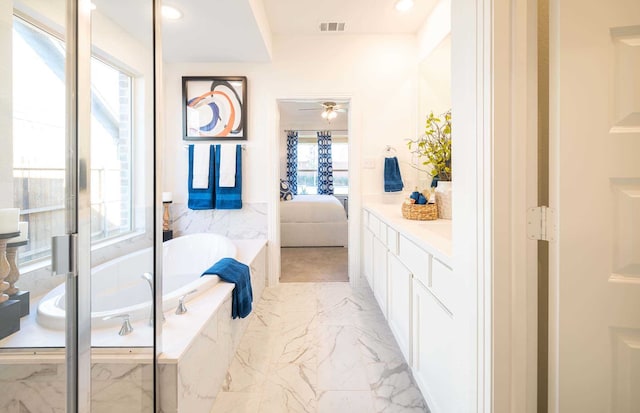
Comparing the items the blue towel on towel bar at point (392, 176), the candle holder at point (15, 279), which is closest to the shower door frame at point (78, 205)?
the candle holder at point (15, 279)

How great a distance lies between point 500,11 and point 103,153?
1332mm

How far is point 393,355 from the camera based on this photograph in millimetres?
1928

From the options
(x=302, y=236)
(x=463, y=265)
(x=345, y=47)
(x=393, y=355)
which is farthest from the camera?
(x=302, y=236)

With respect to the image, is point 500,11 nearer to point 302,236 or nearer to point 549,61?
point 549,61

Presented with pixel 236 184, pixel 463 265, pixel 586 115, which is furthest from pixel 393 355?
pixel 236 184

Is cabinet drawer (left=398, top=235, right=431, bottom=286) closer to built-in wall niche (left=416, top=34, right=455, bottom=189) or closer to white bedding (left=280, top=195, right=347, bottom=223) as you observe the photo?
built-in wall niche (left=416, top=34, right=455, bottom=189)

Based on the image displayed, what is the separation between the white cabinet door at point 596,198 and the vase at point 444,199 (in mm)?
1335

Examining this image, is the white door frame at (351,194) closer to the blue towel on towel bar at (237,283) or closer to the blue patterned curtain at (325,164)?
the blue towel on towel bar at (237,283)

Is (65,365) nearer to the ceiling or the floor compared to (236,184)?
nearer to the floor

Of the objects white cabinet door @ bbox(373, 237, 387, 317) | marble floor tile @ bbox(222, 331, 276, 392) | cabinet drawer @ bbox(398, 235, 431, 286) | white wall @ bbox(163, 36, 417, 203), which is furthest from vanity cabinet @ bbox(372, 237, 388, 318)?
white wall @ bbox(163, 36, 417, 203)

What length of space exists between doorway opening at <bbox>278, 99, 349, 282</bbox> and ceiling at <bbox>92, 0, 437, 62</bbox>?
680 mm

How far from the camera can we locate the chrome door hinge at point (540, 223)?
0.86 meters

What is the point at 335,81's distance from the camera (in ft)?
10.3

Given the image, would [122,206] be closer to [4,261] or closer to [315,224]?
[4,261]
